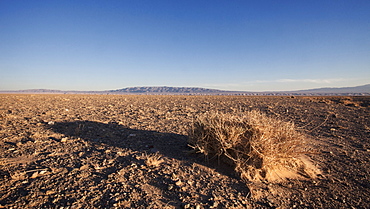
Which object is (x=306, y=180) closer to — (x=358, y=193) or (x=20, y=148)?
(x=358, y=193)

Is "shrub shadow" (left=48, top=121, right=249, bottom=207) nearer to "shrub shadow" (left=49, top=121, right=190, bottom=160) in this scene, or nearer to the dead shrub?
"shrub shadow" (left=49, top=121, right=190, bottom=160)

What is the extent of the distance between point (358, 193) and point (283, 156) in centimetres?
110

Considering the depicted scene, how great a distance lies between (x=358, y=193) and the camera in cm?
292

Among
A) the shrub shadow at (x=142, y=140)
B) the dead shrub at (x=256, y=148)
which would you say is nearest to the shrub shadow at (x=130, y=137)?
the shrub shadow at (x=142, y=140)

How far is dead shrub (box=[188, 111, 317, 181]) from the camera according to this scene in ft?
10.6

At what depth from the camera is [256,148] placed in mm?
3281

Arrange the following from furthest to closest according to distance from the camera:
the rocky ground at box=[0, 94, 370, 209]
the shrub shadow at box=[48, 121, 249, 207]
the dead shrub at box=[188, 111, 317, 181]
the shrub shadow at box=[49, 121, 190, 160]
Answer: the shrub shadow at box=[49, 121, 190, 160] → the shrub shadow at box=[48, 121, 249, 207] → the dead shrub at box=[188, 111, 317, 181] → the rocky ground at box=[0, 94, 370, 209]

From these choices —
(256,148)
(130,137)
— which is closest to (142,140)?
(130,137)

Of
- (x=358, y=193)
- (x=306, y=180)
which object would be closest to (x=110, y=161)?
(x=306, y=180)

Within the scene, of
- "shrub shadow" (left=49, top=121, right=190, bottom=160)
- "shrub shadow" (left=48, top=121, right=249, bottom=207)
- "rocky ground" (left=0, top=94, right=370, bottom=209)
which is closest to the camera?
"rocky ground" (left=0, top=94, right=370, bottom=209)

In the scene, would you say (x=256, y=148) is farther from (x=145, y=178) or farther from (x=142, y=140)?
(x=142, y=140)

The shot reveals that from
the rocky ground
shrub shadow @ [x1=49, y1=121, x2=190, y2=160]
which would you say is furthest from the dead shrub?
shrub shadow @ [x1=49, y1=121, x2=190, y2=160]

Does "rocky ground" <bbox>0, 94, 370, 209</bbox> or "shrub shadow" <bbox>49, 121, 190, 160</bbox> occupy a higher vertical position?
"shrub shadow" <bbox>49, 121, 190, 160</bbox>

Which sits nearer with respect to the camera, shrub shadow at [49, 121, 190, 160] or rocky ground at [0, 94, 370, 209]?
rocky ground at [0, 94, 370, 209]
